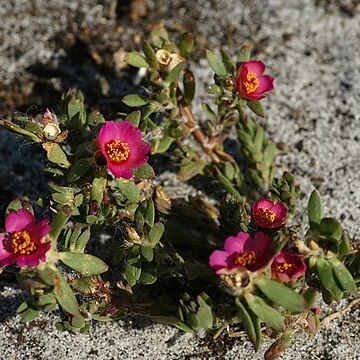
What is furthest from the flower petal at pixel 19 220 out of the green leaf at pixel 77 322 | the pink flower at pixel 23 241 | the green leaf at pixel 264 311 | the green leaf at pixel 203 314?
the green leaf at pixel 264 311

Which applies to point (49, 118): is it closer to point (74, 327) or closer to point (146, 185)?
point (146, 185)

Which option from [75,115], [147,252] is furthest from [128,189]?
[75,115]

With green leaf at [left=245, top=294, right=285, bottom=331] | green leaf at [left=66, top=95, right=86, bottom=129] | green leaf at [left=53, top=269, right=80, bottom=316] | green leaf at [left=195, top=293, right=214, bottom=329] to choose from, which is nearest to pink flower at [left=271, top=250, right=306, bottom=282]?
green leaf at [left=245, top=294, right=285, bottom=331]

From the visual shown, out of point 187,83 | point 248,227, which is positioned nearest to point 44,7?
point 187,83

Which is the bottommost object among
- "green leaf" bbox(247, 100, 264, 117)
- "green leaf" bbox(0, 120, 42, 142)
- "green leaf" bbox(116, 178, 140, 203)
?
"green leaf" bbox(116, 178, 140, 203)

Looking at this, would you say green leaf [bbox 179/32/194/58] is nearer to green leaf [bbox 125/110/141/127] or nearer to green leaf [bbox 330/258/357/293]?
green leaf [bbox 125/110/141/127]

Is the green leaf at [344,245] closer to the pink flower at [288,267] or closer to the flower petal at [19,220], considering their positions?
the pink flower at [288,267]
